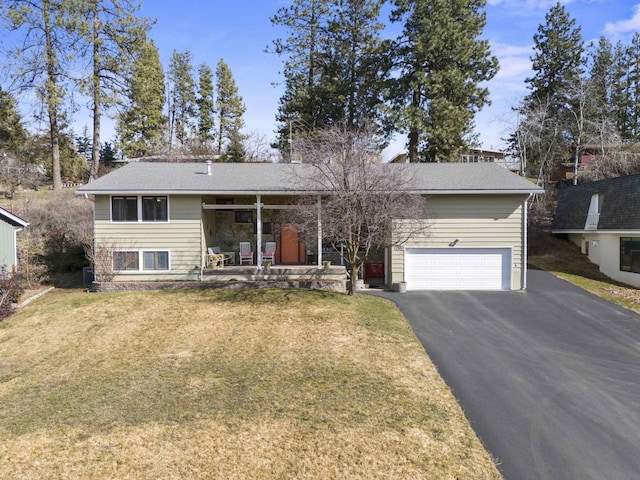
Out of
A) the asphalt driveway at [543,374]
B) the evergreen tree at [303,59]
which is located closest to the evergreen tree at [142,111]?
the evergreen tree at [303,59]

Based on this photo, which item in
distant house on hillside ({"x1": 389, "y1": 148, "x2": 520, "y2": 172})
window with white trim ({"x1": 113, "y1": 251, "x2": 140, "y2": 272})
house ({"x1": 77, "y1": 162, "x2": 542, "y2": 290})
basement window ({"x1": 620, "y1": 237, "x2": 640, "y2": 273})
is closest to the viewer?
house ({"x1": 77, "y1": 162, "x2": 542, "y2": 290})

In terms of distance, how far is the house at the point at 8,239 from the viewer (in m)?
15.4

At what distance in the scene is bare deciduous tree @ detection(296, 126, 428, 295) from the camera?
1196 cm

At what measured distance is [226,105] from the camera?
120 ft

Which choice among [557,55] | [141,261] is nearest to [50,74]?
[141,261]

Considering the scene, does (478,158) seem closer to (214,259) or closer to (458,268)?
(458,268)

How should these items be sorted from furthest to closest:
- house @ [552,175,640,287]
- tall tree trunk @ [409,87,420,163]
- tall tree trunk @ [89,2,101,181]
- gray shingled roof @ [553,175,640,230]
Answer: tall tree trunk @ [409,87,420,163] → tall tree trunk @ [89,2,101,181] → gray shingled roof @ [553,175,640,230] → house @ [552,175,640,287]

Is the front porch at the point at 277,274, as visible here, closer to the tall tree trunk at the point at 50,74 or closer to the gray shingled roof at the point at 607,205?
the gray shingled roof at the point at 607,205

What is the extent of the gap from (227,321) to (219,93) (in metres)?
30.7

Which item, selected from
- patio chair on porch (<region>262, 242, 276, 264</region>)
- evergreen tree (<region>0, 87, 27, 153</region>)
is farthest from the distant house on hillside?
evergreen tree (<region>0, 87, 27, 153</region>)

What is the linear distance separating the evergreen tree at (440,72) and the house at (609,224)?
7.15 meters

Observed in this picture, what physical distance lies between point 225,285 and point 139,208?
438 centimetres

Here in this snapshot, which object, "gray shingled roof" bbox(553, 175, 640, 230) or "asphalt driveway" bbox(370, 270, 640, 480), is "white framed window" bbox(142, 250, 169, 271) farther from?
"gray shingled roof" bbox(553, 175, 640, 230)

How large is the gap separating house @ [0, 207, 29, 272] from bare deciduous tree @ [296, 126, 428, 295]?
1163 centimetres
